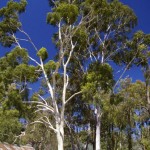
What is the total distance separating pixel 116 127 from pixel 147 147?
3.66 metres

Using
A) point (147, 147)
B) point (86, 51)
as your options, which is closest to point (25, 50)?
point (86, 51)

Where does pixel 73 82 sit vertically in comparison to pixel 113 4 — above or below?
below

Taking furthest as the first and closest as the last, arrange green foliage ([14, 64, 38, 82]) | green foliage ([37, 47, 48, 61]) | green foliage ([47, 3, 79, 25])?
green foliage ([37, 47, 48, 61]) < green foliage ([14, 64, 38, 82]) < green foliage ([47, 3, 79, 25])

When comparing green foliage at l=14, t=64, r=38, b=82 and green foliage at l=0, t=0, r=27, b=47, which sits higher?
green foliage at l=0, t=0, r=27, b=47

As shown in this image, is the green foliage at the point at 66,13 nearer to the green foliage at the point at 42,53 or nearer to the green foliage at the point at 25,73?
the green foliage at the point at 42,53

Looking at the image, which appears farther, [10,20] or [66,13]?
[10,20]

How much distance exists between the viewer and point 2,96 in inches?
794

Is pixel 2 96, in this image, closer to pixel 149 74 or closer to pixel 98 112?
pixel 98 112

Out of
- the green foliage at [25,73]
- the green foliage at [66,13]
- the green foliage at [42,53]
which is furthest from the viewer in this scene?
the green foliage at [42,53]

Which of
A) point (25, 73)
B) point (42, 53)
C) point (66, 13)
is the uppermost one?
point (66, 13)

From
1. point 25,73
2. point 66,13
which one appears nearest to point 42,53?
point 25,73

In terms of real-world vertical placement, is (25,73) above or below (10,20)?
below

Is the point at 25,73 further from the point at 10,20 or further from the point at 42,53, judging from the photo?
the point at 10,20

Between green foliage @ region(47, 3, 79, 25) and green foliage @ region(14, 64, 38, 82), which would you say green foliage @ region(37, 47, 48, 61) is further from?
green foliage @ region(47, 3, 79, 25)
